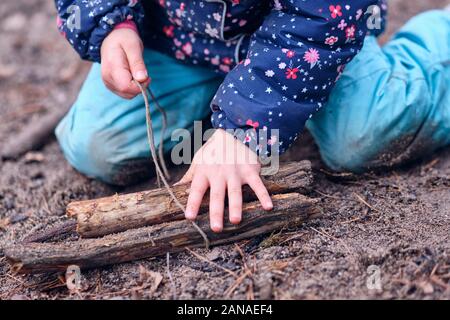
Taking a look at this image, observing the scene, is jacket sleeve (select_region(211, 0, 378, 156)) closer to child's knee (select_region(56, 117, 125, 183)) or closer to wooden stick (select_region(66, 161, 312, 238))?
wooden stick (select_region(66, 161, 312, 238))

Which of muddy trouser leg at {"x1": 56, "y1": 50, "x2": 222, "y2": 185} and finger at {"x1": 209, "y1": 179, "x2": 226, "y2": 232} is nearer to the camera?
finger at {"x1": 209, "y1": 179, "x2": 226, "y2": 232}

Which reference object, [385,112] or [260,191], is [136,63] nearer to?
[260,191]

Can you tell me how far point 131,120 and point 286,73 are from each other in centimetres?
72

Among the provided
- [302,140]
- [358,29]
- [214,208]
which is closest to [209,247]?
[214,208]

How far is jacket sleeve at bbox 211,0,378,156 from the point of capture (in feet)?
4.64

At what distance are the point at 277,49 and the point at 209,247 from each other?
0.52 meters

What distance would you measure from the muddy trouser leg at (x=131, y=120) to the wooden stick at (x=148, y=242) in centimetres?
66

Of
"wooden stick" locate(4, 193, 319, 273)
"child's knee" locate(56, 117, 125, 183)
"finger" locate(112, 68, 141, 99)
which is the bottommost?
"child's knee" locate(56, 117, 125, 183)

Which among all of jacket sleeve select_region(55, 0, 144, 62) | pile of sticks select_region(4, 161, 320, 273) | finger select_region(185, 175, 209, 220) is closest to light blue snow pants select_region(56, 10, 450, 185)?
jacket sleeve select_region(55, 0, 144, 62)

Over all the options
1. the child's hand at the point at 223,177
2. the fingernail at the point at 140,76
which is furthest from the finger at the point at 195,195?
the fingernail at the point at 140,76

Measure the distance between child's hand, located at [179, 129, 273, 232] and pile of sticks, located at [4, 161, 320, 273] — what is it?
0.10ft

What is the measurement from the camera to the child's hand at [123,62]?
1.51m

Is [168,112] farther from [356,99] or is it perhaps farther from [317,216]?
[317,216]

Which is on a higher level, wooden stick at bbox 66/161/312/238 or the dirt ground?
wooden stick at bbox 66/161/312/238
